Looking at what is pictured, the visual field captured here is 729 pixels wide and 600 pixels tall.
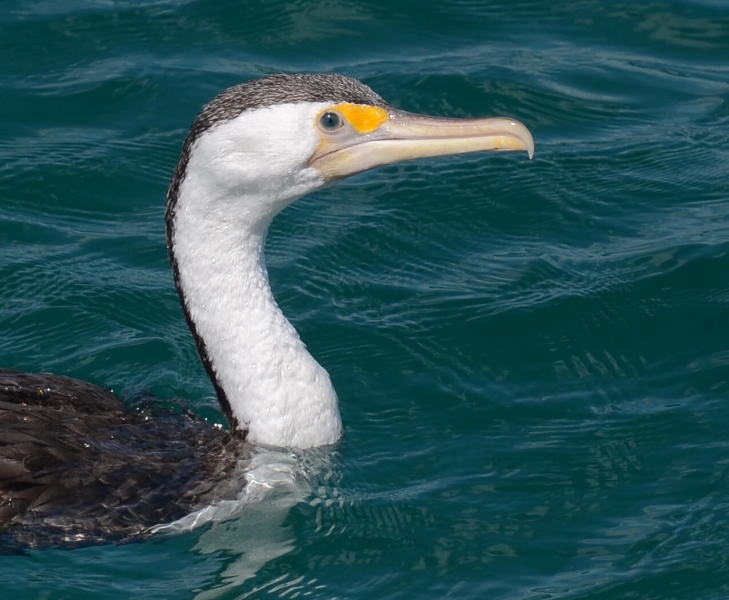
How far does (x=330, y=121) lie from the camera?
6.27 metres

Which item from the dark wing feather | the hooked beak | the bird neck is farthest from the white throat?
the dark wing feather

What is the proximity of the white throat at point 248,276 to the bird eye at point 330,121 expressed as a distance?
0.07m

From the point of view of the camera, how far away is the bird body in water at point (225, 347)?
6.16 m

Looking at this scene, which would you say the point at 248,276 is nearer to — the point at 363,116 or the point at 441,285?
the point at 363,116

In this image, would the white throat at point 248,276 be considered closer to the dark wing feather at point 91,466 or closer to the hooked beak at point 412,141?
the hooked beak at point 412,141

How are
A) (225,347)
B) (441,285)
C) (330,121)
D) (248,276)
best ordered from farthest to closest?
(441,285) < (225,347) < (248,276) < (330,121)

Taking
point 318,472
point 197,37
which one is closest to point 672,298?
point 318,472

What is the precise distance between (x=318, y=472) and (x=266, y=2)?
5.63m

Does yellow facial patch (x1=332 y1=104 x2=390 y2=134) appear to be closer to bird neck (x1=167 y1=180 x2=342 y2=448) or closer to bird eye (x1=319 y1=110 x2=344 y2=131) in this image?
bird eye (x1=319 y1=110 x2=344 y2=131)

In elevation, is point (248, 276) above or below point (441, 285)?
above

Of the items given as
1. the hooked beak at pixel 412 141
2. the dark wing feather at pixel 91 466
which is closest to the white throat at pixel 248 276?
the hooked beak at pixel 412 141

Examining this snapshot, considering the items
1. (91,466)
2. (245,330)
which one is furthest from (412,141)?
(91,466)

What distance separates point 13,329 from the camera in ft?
26.7

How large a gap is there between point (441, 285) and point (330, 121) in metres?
2.45
